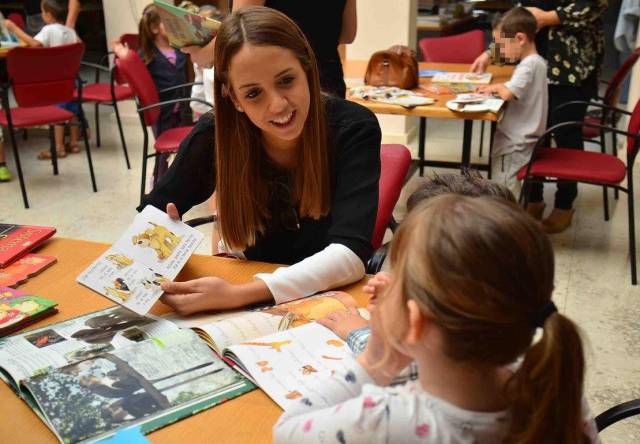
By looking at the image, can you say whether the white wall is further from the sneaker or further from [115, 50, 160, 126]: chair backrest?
the sneaker

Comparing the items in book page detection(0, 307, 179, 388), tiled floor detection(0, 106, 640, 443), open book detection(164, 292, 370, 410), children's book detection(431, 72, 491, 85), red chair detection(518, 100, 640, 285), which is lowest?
tiled floor detection(0, 106, 640, 443)

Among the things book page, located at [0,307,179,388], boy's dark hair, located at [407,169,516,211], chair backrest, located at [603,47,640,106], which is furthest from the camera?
chair backrest, located at [603,47,640,106]

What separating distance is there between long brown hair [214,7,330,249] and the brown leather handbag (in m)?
1.87

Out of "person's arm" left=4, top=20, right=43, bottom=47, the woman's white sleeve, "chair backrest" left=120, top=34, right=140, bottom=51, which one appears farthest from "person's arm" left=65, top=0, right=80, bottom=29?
the woman's white sleeve

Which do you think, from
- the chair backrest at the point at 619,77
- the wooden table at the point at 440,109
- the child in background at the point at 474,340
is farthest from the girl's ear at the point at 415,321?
the chair backrest at the point at 619,77

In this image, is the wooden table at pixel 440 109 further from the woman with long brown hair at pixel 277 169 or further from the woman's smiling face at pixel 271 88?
the woman's smiling face at pixel 271 88

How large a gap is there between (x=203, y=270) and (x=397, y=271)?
74cm

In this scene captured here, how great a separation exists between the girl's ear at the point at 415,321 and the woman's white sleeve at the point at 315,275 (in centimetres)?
58

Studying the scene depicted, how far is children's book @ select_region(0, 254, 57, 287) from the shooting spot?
1364 millimetres

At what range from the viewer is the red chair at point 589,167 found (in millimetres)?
2834

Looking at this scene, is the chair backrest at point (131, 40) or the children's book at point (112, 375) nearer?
the children's book at point (112, 375)

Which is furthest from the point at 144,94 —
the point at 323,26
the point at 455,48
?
the point at 455,48

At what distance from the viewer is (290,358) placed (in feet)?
3.44

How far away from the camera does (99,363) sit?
1045mm
